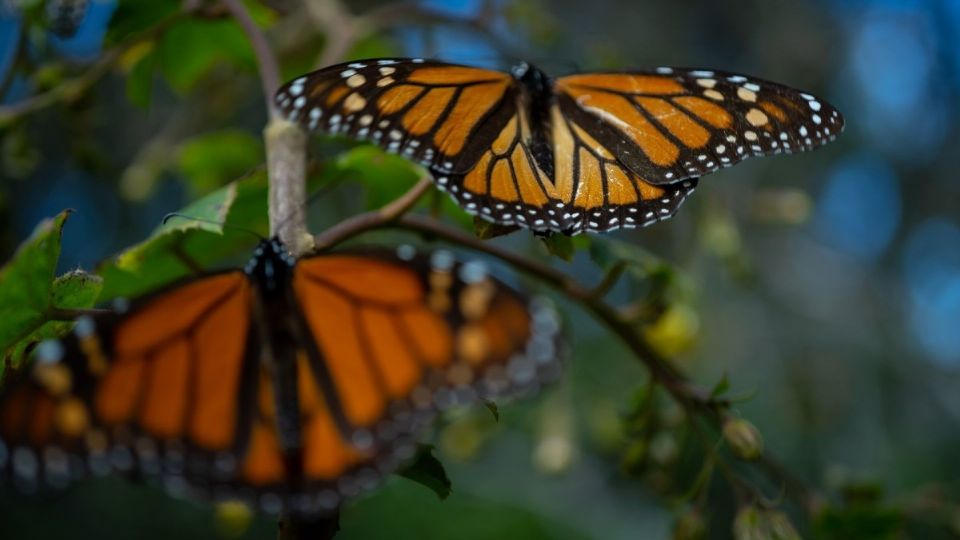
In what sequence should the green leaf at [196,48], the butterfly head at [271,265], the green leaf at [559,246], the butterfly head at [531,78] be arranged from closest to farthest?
1. the butterfly head at [271,265]
2. the green leaf at [559,246]
3. the butterfly head at [531,78]
4. the green leaf at [196,48]

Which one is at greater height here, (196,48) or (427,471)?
(196,48)

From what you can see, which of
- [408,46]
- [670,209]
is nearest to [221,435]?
A: [670,209]

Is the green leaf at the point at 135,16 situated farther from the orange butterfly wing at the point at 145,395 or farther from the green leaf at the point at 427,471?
the green leaf at the point at 427,471

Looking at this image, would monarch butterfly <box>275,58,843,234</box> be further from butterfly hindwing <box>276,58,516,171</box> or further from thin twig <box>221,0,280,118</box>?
thin twig <box>221,0,280,118</box>

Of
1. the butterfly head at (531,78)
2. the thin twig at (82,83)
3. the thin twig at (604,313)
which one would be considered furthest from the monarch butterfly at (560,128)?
the thin twig at (82,83)

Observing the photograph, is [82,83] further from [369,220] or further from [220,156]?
[369,220]

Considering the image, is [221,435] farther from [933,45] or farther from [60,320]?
[933,45]

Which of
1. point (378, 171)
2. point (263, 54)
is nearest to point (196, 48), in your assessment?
point (263, 54)
